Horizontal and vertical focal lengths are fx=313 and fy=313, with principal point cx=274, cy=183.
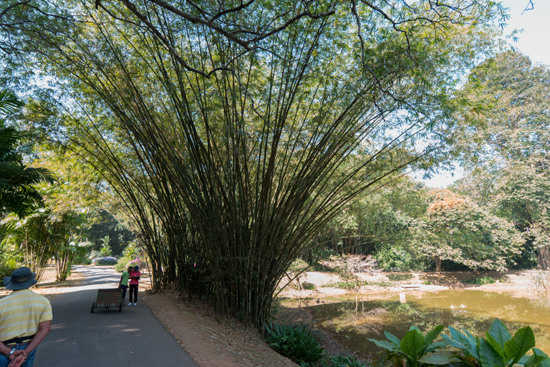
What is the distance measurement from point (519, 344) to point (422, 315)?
8.43 metres

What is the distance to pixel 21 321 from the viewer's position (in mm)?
1852

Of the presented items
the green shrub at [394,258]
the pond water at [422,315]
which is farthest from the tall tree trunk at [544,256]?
the green shrub at [394,258]

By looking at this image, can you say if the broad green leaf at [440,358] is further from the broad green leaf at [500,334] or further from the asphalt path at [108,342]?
the asphalt path at [108,342]

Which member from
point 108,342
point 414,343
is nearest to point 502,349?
point 414,343

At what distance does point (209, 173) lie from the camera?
4.54m

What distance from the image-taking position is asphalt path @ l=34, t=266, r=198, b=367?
9.89ft

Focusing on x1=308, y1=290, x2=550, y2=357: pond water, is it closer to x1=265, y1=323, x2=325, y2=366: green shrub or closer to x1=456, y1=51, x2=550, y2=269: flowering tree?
x1=265, y1=323, x2=325, y2=366: green shrub

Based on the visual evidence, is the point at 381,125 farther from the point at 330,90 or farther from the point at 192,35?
the point at 192,35

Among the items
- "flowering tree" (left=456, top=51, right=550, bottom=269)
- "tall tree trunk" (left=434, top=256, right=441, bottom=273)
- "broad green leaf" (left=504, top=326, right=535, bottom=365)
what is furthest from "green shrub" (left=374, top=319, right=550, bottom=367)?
"tall tree trunk" (left=434, top=256, right=441, bottom=273)

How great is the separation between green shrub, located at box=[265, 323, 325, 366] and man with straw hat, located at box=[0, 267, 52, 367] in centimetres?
344

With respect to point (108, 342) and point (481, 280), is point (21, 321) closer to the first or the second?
point (108, 342)

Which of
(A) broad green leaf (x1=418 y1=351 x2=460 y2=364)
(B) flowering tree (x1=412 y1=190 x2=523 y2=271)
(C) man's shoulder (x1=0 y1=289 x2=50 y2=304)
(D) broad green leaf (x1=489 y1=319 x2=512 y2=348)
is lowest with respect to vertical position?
(A) broad green leaf (x1=418 y1=351 x2=460 y2=364)

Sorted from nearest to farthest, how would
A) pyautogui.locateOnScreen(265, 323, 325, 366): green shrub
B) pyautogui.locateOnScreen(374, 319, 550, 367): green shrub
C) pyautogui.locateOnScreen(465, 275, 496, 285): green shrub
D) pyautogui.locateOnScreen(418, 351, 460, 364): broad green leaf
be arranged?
1. pyautogui.locateOnScreen(374, 319, 550, 367): green shrub
2. pyautogui.locateOnScreen(418, 351, 460, 364): broad green leaf
3. pyautogui.locateOnScreen(265, 323, 325, 366): green shrub
4. pyautogui.locateOnScreen(465, 275, 496, 285): green shrub

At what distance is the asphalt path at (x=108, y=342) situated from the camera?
3.02 meters
